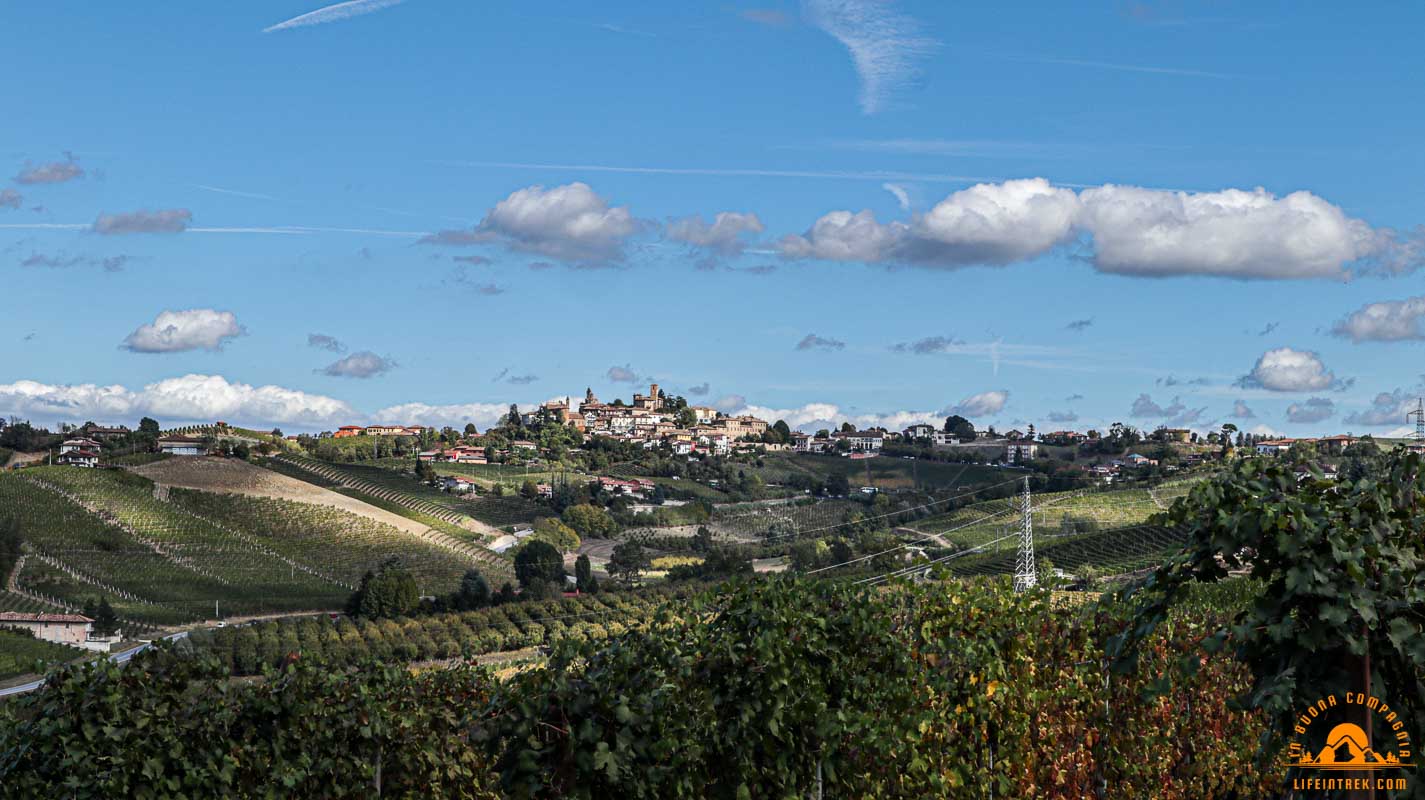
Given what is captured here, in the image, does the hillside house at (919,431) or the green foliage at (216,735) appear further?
the hillside house at (919,431)

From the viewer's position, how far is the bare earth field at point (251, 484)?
3597 inches

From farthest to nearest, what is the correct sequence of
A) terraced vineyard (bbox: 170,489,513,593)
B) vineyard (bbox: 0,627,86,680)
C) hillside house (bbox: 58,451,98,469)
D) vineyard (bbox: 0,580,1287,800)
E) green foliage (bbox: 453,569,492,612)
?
hillside house (bbox: 58,451,98,469)
terraced vineyard (bbox: 170,489,513,593)
green foliage (bbox: 453,569,492,612)
vineyard (bbox: 0,627,86,680)
vineyard (bbox: 0,580,1287,800)

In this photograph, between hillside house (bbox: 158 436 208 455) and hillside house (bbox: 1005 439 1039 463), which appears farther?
hillside house (bbox: 1005 439 1039 463)

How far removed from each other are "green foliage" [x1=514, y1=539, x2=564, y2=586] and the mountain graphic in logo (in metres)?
78.5

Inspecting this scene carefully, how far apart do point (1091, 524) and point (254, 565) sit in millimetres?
51233

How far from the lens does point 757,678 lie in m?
5.86

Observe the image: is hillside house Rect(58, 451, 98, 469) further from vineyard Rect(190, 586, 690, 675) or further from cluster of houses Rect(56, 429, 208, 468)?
vineyard Rect(190, 586, 690, 675)

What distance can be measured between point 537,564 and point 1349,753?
268 feet

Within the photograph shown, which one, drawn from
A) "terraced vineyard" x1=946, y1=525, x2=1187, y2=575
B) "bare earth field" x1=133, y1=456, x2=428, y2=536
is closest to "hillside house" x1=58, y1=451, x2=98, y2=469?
"bare earth field" x1=133, y1=456, x2=428, y2=536

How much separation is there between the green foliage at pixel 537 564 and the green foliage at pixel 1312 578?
7827 centimetres

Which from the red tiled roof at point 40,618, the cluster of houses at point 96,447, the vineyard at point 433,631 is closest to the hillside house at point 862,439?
the cluster of houses at point 96,447

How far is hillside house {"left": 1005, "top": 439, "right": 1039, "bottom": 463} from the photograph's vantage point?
142m

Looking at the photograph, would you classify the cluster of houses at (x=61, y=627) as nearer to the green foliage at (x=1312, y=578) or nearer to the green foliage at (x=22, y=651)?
the green foliage at (x=22, y=651)

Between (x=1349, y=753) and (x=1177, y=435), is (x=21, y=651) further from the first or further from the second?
(x=1177, y=435)
